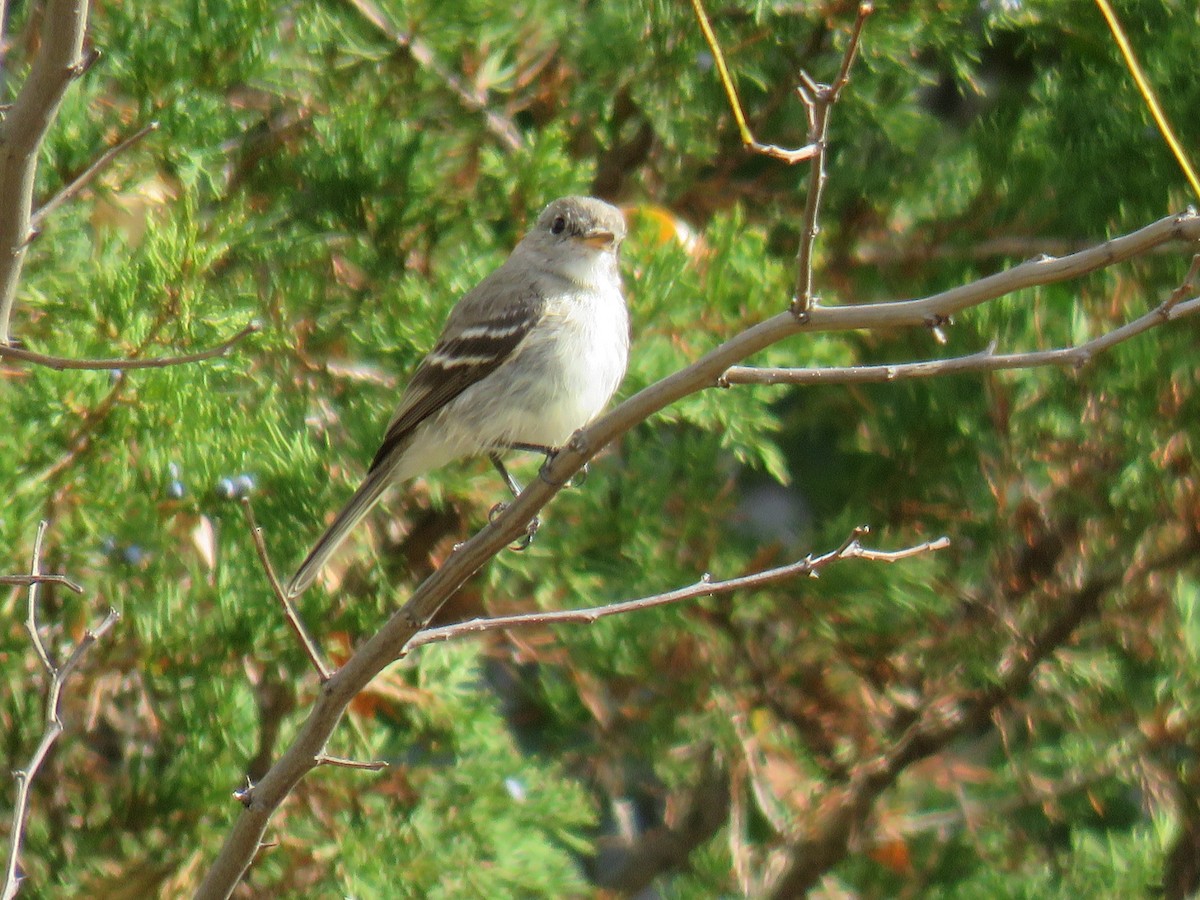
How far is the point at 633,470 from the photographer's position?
3830 millimetres

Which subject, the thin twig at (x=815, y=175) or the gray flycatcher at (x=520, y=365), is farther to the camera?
the gray flycatcher at (x=520, y=365)

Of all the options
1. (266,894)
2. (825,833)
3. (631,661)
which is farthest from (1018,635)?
(266,894)

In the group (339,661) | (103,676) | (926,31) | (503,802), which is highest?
(926,31)

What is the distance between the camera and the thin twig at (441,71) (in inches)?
146

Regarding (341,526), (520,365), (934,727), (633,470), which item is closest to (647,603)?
(341,526)

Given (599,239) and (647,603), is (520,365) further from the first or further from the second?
(647,603)

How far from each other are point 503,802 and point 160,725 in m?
0.78

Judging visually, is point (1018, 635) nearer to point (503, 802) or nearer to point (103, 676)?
point (503, 802)

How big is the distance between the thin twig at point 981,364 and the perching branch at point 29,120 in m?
0.95

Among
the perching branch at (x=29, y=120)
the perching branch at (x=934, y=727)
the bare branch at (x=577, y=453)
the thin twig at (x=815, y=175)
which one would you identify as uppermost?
the perching branch at (x=29, y=120)

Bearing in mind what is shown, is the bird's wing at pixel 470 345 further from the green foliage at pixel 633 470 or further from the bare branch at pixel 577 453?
the bare branch at pixel 577 453

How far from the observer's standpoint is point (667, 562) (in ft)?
12.1

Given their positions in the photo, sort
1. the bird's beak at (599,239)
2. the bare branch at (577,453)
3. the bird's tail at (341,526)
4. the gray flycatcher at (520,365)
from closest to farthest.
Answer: the bare branch at (577,453) < the bird's tail at (341,526) < the gray flycatcher at (520,365) < the bird's beak at (599,239)

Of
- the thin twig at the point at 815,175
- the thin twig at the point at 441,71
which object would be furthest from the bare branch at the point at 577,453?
the thin twig at the point at 441,71
